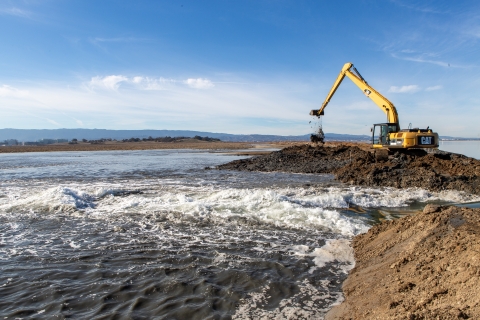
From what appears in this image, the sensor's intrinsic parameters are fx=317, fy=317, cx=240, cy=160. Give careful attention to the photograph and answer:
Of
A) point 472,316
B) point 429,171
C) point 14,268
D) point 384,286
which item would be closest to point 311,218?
point 384,286

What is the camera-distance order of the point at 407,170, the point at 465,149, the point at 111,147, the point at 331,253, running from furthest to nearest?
the point at 111,147 < the point at 465,149 < the point at 407,170 < the point at 331,253

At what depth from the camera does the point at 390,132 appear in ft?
70.1

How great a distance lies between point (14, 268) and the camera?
5.64 m

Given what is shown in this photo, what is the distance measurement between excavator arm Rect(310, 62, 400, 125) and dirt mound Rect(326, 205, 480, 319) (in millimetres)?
17823

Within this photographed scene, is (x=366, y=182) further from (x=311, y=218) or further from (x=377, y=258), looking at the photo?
(x=377, y=258)

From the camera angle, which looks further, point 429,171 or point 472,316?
point 429,171

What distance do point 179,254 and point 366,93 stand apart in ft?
74.0

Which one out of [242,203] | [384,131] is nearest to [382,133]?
[384,131]

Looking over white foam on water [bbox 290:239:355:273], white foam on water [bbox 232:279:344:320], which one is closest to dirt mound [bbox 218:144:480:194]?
white foam on water [bbox 290:239:355:273]

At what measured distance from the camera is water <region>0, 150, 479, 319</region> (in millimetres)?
4402

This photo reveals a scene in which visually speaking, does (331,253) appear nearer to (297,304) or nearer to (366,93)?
(297,304)

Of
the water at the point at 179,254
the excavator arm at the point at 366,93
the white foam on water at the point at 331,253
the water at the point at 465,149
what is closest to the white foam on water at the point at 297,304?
the water at the point at 179,254

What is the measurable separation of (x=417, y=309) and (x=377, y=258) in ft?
7.35

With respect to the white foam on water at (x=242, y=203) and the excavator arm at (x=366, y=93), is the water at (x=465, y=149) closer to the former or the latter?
the excavator arm at (x=366, y=93)
